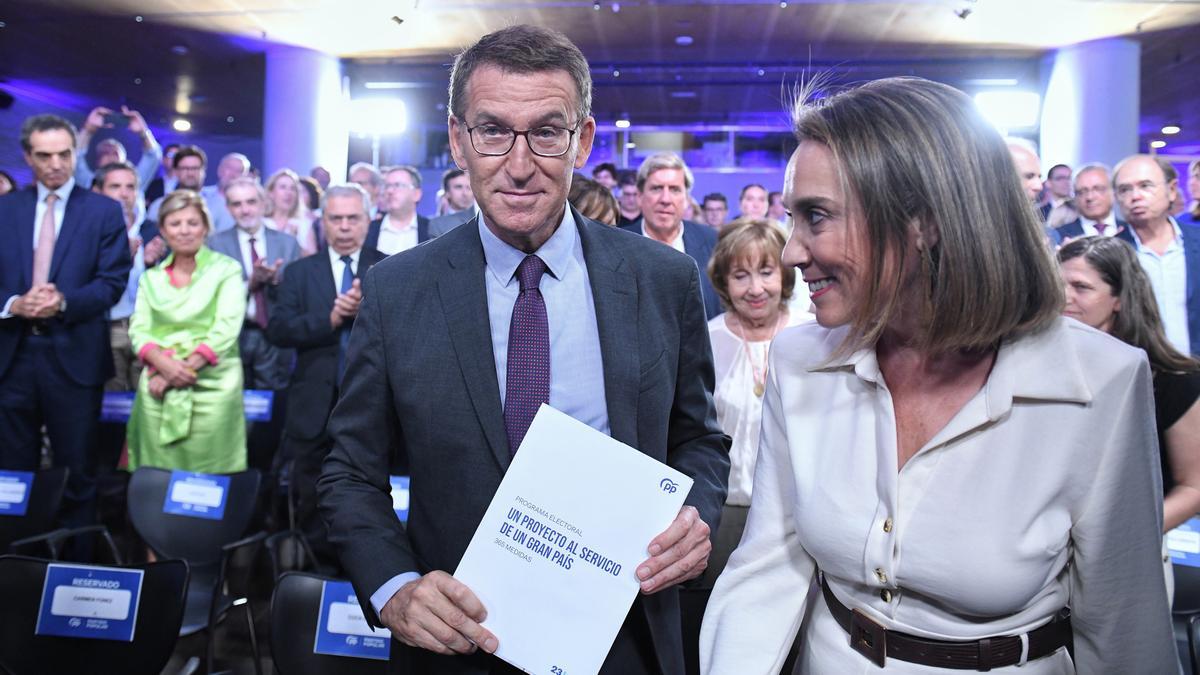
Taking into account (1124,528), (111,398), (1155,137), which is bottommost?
(111,398)

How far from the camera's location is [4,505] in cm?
331

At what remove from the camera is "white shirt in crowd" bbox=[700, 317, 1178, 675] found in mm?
1135

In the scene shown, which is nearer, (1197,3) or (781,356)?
(781,356)

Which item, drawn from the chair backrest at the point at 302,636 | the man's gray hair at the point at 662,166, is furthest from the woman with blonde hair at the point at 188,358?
the chair backrest at the point at 302,636

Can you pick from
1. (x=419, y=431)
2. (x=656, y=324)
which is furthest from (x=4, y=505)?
(x=656, y=324)

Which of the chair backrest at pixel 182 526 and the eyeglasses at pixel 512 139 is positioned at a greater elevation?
the eyeglasses at pixel 512 139

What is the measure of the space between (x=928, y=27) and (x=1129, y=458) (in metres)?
9.99

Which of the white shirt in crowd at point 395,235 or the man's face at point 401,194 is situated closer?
the white shirt in crowd at point 395,235

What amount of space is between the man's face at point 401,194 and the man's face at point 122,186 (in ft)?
6.45

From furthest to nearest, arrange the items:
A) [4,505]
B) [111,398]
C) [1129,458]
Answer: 1. [111,398]
2. [4,505]
3. [1129,458]

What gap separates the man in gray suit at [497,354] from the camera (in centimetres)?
141

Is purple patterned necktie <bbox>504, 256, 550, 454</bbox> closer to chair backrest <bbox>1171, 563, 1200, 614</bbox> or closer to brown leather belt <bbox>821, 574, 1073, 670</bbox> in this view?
brown leather belt <bbox>821, 574, 1073, 670</bbox>

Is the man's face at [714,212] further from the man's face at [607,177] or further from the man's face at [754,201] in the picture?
the man's face at [607,177]

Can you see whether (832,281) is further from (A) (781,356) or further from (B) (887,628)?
(B) (887,628)
